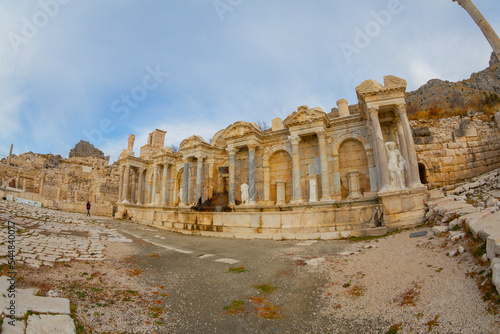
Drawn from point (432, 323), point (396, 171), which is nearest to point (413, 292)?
point (432, 323)

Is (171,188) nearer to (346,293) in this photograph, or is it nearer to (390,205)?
(390,205)

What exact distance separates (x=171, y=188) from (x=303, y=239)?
59.1ft

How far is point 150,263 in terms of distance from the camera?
7195mm

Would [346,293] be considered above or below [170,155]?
below

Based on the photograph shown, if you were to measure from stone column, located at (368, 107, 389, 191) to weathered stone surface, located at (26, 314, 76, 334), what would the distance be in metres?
13.2

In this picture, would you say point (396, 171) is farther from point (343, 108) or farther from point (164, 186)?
point (164, 186)

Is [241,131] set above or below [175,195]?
above

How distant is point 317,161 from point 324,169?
4.78 ft

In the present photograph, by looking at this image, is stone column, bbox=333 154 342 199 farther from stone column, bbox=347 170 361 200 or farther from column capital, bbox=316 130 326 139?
column capital, bbox=316 130 326 139

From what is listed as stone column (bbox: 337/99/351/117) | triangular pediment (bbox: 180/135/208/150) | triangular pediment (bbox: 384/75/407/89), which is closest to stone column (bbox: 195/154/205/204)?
triangular pediment (bbox: 180/135/208/150)

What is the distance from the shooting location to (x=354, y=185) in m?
15.9

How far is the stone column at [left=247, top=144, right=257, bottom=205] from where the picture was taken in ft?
58.6

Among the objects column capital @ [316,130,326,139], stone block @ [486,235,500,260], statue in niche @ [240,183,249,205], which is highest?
column capital @ [316,130,326,139]

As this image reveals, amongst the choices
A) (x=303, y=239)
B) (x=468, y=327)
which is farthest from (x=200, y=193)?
(x=468, y=327)
